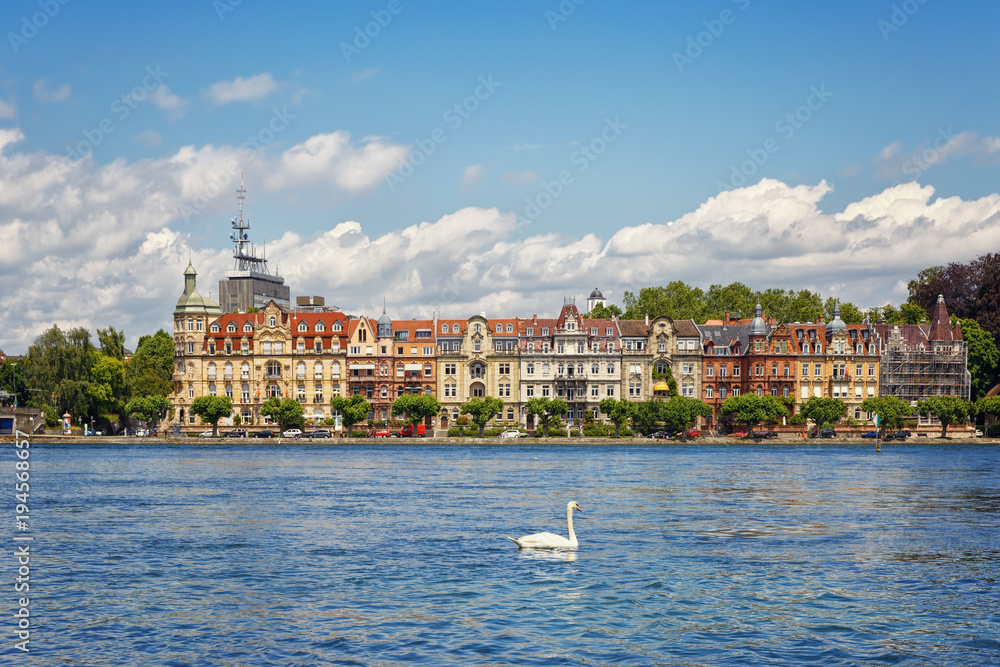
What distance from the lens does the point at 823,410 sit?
107 m

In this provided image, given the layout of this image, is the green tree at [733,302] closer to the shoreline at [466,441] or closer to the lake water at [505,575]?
the shoreline at [466,441]

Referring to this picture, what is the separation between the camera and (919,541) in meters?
31.3

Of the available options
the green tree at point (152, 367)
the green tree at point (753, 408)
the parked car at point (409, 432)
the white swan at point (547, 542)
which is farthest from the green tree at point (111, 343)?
the white swan at point (547, 542)

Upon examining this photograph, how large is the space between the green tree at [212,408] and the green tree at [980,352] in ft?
253

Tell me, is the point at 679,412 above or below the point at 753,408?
below

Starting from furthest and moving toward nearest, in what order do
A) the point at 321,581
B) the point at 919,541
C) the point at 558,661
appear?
the point at 919,541, the point at 321,581, the point at 558,661

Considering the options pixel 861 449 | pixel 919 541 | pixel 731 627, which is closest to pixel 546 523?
pixel 919 541

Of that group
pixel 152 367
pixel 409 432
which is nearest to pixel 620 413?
pixel 409 432

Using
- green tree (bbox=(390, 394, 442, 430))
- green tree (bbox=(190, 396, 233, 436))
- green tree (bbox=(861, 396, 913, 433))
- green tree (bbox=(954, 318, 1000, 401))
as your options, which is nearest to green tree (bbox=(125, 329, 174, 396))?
green tree (bbox=(190, 396, 233, 436))

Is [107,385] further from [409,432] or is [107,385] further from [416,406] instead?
[416,406]

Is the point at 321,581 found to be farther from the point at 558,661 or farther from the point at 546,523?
the point at 546,523

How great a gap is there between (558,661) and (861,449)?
82266mm

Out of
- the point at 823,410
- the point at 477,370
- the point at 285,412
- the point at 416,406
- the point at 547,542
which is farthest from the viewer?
the point at 477,370

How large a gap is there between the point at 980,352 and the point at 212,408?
261 feet
